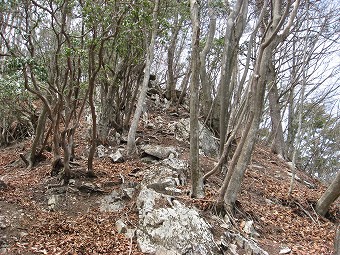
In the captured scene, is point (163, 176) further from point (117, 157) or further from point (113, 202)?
point (117, 157)

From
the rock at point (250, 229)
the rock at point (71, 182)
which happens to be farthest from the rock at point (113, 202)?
the rock at point (250, 229)

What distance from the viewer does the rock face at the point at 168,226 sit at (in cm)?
511

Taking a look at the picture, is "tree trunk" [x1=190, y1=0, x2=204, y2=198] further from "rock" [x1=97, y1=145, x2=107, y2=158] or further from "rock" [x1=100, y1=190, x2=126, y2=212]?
"rock" [x1=97, y1=145, x2=107, y2=158]

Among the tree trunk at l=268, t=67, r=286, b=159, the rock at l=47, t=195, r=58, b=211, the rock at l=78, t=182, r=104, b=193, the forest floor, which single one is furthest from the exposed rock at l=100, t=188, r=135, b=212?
the tree trunk at l=268, t=67, r=286, b=159

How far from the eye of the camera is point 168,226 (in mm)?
5434

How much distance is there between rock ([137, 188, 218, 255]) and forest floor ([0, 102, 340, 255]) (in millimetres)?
225

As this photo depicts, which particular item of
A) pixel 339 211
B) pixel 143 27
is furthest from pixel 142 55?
pixel 339 211

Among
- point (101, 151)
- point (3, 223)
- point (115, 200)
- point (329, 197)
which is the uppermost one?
point (101, 151)

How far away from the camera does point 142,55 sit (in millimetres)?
10234

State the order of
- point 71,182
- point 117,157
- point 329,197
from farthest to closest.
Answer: point 117,157 < point 329,197 < point 71,182

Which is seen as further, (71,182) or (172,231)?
(71,182)

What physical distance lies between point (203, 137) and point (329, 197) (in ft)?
13.9

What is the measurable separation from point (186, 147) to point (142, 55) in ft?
11.2

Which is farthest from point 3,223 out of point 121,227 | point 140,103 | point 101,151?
point 140,103
